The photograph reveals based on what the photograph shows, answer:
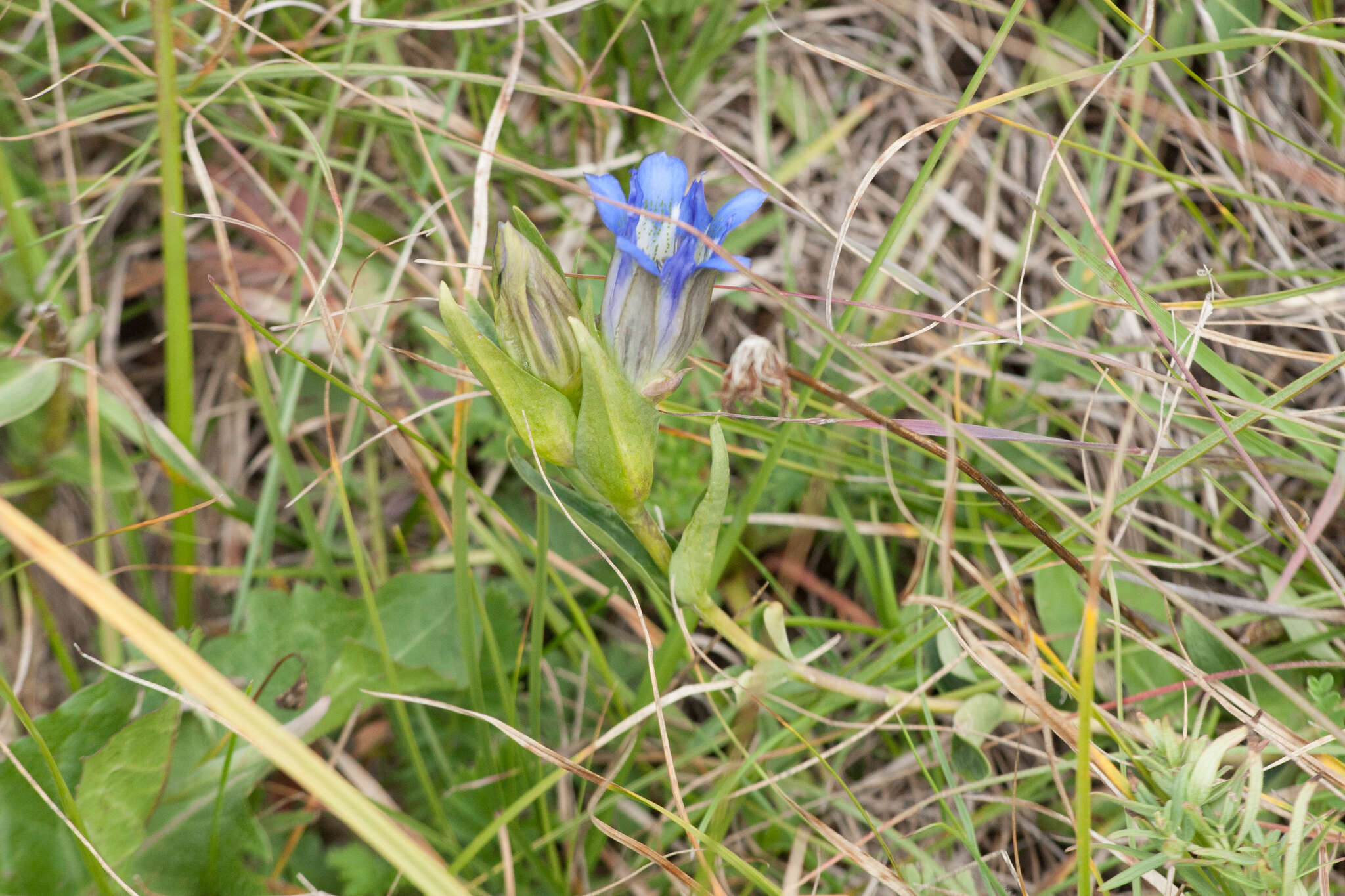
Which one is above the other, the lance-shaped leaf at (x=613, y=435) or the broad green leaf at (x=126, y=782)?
the lance-shaped leaf at (x=613, y=435)

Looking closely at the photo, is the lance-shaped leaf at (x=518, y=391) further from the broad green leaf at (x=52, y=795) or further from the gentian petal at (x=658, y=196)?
the broad green leaf at (x=52, y=795)

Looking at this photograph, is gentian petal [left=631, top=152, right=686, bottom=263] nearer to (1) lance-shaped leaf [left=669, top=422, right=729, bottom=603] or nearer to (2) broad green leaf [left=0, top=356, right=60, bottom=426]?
(1) lance-shaped leaf [left=669, top=422, right=729, bottom=603]

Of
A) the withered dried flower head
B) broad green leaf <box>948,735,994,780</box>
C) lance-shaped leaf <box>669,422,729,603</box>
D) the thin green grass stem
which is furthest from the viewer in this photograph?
broad green leaf <box>948,735,994,780</box>

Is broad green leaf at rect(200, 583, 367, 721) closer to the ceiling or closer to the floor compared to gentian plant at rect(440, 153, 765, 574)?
closer to the floor

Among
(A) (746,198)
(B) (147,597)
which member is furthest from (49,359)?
(A) (746,198)

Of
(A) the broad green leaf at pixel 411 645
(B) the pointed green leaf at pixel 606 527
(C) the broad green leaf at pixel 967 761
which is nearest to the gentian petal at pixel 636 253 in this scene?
(B) the pointed green leaf at pixel 606 527

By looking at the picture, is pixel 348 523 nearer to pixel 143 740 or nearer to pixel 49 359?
pixel 143 740

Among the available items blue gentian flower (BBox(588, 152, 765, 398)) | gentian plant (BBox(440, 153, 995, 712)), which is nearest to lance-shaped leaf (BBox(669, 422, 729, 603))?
gentian plant (BBox(440, 153, 995, 712))
